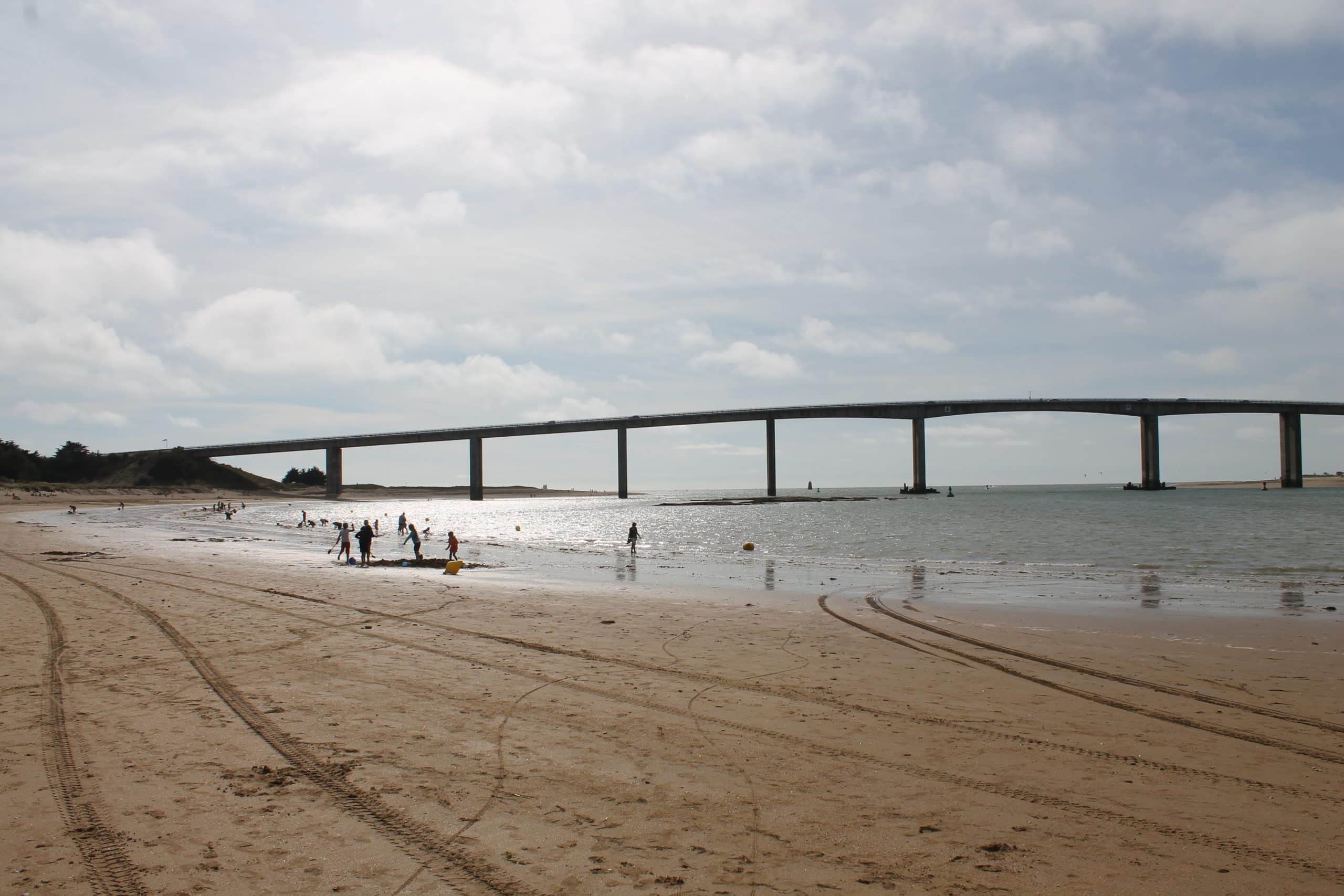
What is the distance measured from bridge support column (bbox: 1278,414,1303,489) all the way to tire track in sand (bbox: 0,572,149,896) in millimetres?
170184

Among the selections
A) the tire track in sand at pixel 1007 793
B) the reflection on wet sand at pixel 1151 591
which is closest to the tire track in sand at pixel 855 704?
the tire track in sand at pixel 1007 793

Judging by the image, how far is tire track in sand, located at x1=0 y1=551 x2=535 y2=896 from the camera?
4676 millimetres

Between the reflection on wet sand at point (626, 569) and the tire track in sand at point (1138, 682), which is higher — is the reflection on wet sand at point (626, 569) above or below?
below

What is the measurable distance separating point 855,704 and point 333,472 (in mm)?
139544

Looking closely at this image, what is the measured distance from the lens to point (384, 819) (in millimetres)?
5504

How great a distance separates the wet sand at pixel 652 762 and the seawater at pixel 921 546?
34.5 ft

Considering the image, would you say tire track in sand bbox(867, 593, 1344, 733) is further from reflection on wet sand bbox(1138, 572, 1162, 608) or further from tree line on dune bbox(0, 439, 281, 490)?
tree line on dune bbox(0, 439, 281, 490)

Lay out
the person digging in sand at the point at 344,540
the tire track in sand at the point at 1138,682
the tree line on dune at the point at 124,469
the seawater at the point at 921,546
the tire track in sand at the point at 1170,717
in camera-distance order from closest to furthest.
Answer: the tire track in sand at the point at 1170,717 < the tire track in sand at the point at 1138,682 < the seawater at the point at 921,546 < the person digging in sand at the point at 344,540 < the tree line on dune at the point at 124,469

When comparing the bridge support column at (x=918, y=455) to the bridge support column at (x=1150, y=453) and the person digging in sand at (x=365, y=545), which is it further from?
the person digging in sand at (x=365, y=545)

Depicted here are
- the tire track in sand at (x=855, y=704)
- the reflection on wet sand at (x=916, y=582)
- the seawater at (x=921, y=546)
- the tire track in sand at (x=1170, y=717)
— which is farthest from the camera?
the seawater at (x=921, y=546)

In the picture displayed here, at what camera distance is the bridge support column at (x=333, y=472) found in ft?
441

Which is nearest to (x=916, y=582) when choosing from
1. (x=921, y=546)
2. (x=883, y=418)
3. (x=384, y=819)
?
(x=921, y=546)

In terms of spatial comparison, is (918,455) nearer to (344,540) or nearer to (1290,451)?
(1290,451)

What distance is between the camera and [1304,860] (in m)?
5.11
